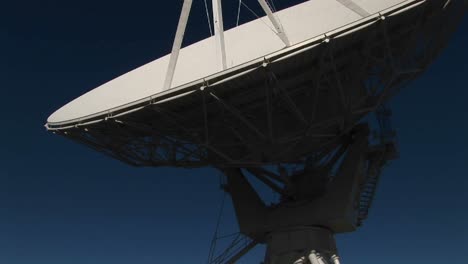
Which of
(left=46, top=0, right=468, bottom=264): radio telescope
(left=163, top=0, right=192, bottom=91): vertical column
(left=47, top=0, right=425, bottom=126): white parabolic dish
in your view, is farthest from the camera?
(left=47, top=0, right=425, bottom=126): white parabolic dish

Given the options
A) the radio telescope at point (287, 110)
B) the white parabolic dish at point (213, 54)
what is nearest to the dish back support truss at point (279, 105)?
the radio telescope at point (287, 110)

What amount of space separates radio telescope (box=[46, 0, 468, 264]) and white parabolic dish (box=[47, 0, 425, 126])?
7 centimetres

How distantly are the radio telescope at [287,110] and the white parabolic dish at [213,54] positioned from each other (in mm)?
67

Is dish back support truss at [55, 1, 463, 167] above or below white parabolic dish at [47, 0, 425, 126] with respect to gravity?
below

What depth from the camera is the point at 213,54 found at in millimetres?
19375

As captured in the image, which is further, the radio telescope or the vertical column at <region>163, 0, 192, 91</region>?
the vertical column at <region>163, 0, 192, 91</region>

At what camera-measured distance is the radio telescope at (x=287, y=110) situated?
13375mm

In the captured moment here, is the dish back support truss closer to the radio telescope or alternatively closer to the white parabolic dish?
the radio telescope

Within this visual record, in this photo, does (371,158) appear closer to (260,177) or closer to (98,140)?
(260,177)

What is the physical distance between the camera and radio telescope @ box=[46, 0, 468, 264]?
13375mm

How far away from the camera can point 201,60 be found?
19.3 m

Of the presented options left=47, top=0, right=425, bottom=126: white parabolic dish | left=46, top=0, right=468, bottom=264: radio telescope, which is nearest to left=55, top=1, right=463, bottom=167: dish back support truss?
left=46, top=0, right=468, bottom=264: radio telescope

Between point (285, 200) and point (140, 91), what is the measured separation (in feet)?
21.2

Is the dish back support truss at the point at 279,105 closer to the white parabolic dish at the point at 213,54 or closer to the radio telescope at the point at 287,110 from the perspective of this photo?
the radio telescope at the point at 287,110
